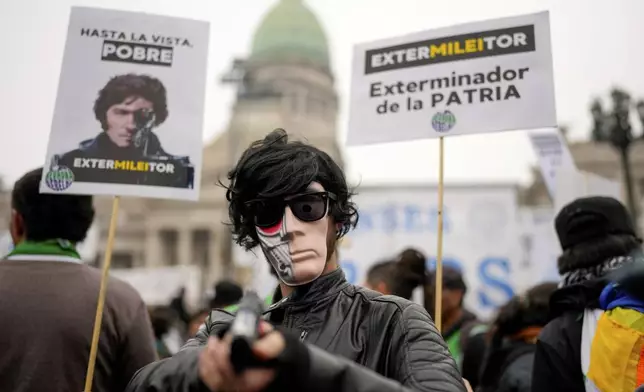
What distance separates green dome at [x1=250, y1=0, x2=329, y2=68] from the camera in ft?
178

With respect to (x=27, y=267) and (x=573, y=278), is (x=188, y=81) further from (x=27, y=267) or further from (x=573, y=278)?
(x=573, y=278)

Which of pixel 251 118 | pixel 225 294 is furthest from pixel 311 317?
pixel 251 118

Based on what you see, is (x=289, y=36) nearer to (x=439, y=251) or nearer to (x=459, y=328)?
(x=459, y=328)

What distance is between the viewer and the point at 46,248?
2.48 metres

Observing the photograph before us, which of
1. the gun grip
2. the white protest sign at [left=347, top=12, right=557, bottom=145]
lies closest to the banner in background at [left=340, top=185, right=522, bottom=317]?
the white protest sign at [left=347, top=12, right=557, bottom=145]

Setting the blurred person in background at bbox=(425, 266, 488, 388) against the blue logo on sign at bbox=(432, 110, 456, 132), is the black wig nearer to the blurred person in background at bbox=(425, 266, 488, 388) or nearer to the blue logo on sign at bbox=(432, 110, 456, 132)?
the blue logo on sign at bbox=(432, 110, 456, 132)

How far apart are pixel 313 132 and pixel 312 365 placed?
52787 mm

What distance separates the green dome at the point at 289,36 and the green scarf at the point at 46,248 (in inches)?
2072

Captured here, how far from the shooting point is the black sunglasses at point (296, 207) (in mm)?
1460

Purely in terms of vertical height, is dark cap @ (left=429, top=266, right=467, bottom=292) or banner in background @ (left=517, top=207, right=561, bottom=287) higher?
banner in background @ (left=517, top=207, right=561, bottom=287)

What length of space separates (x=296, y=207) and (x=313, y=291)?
0.61 feet

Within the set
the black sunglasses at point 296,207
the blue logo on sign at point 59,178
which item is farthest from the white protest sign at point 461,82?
the black sunglasses at point 296,207

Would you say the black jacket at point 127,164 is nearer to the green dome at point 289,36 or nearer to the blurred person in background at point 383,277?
the blurred person in background at point 383,277

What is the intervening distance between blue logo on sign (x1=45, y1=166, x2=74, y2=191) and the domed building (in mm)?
48888
